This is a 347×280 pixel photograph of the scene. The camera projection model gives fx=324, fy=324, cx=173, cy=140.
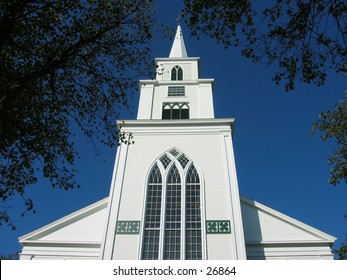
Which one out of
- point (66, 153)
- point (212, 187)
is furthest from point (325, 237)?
point (66, 153)

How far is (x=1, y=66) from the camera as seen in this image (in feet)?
27.0

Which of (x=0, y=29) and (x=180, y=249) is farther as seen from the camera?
(x=180, y=249)

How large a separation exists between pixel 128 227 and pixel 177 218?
241 centimetres

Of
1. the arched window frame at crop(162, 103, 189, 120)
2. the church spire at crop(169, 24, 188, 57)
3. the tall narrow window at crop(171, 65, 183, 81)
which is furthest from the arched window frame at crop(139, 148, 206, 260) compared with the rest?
the church spire at crop(169, 24, 188, 57)

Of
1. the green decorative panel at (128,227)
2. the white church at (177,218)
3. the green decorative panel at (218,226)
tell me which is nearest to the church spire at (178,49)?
the white church at (177,218)

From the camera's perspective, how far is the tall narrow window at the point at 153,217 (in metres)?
14.9

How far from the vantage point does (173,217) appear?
16.0 metres

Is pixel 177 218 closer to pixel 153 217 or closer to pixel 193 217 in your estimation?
pixel 193 217

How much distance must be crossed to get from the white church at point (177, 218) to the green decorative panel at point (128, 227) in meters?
0.05

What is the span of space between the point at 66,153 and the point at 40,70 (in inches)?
138

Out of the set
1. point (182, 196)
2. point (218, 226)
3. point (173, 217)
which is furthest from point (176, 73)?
point (218, 226)

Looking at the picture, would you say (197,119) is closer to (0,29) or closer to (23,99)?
(23,99)

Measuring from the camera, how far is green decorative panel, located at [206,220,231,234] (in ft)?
50.3

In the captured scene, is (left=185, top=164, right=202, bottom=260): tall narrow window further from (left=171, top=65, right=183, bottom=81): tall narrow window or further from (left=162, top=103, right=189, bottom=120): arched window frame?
(left=171, top=65, right=183, bottom=81): tall narrow window
